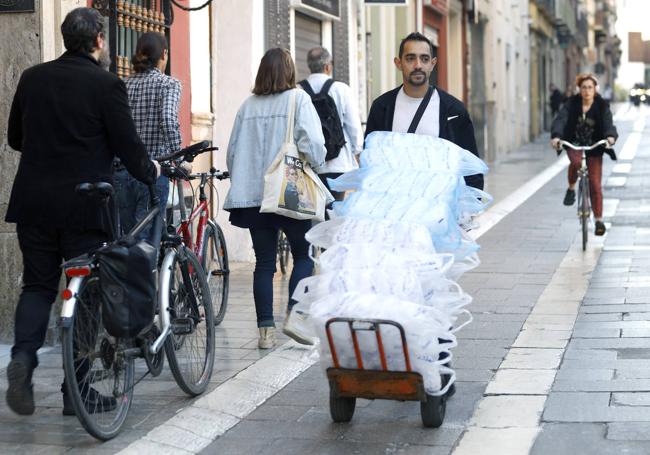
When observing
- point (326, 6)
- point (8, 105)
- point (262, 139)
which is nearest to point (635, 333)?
point (262, 139)

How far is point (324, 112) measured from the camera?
9820 mm

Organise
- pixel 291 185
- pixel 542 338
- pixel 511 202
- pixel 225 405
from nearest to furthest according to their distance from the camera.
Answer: pixel 225 405 < pixel 291 185 < pixel 542 338 < pixel 511 202

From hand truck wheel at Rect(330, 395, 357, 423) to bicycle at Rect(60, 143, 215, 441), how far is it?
837 millimetres

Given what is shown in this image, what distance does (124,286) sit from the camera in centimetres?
562

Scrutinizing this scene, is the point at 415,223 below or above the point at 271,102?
below

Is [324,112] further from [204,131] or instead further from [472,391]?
[472,391]

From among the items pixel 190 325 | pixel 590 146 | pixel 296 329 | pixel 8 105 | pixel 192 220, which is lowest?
pixel 296 329

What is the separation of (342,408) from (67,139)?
168cm

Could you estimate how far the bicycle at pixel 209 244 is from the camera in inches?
324

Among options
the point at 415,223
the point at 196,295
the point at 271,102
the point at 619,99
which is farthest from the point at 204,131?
the point at 619,99

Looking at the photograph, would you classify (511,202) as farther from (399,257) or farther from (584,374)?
(399,257)

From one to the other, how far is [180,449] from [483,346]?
8.91 feet

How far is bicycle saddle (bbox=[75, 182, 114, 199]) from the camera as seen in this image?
5602 millimetres

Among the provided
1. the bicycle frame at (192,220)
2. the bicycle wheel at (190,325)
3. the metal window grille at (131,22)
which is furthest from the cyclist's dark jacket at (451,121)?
the metal window grille at (131,22)
